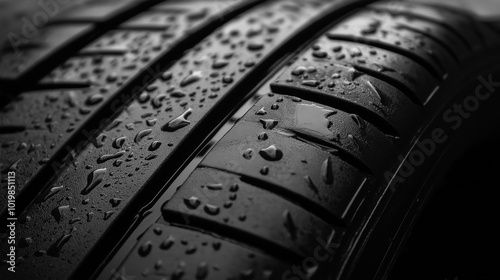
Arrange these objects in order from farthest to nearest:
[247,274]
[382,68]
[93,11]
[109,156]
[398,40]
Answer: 1. [93,11]
2. [398,40]
3. [382,68]
4. [109,156]
5. [247,274]

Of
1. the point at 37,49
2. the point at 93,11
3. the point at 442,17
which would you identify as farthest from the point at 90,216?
the point at 442,17

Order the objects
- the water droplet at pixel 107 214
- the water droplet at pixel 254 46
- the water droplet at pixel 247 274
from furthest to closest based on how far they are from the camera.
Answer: the water droplet at pixel 254 46
the water droplet at pixel 107 214
the water droplet at pixel 247 274

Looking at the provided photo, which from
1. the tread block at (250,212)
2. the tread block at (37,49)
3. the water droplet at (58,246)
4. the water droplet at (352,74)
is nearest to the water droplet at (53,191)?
the water droplet at (58,246)

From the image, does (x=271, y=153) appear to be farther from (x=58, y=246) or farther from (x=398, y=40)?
(x=398, y=40)

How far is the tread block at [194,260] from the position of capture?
66cm

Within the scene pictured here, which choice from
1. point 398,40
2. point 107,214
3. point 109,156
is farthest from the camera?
point 398,40

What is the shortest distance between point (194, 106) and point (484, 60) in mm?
689

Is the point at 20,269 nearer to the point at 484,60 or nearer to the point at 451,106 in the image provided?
the point at 451,106

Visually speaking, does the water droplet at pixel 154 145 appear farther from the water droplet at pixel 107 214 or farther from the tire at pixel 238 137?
the water droplet at pixel 107 214

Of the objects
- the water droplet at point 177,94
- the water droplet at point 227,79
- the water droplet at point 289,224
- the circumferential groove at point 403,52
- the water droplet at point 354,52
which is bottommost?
the water droplet at point 289,224

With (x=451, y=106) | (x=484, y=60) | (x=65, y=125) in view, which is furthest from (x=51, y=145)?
(x=484, y=60)

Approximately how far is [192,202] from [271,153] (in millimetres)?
146

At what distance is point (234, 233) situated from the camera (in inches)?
27.5

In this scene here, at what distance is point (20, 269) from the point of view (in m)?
0.74
